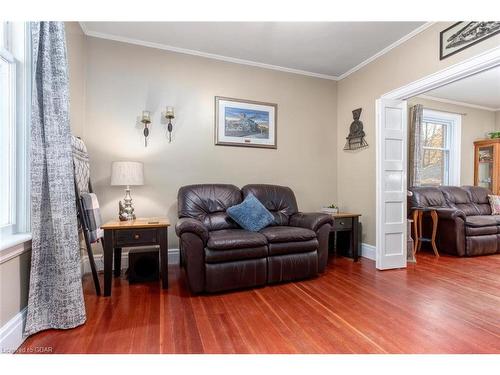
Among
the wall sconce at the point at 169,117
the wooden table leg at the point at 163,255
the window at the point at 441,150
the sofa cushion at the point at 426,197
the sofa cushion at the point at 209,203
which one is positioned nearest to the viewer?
the wooden table leg at the point at 163,255

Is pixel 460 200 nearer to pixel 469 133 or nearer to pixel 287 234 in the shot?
pixel 469 133

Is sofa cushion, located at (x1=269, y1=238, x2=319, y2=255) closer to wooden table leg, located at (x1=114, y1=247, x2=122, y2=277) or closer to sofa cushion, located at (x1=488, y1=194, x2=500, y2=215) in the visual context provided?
wooden table leg, located at (x1=114, y1=247, x2=122, y2=277)

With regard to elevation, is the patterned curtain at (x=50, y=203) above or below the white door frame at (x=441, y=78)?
below

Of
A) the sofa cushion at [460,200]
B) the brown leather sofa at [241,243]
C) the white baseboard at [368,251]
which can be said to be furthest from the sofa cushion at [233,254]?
the sofa cushion at [460,200]

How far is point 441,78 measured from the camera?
2.42 meters

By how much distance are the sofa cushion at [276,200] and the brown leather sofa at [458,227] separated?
208cm

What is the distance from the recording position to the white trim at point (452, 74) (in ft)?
6.79

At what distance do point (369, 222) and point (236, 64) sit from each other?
281 centimetres

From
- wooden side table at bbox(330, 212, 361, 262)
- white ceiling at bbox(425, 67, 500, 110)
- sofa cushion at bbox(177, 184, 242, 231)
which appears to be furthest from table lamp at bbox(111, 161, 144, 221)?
white ceiling at bbox(425, 67, 500, 110)

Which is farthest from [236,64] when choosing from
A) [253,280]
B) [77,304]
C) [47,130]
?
[77,304]

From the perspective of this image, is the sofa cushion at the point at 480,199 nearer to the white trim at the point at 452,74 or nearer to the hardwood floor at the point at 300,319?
the hardwood floor at the point at 300,319

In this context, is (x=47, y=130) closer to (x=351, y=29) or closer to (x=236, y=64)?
(x=236, y=64)

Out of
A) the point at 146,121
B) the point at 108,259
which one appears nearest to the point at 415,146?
the point at 146,121

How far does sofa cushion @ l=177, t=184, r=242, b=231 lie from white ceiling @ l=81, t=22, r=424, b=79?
172 centimetres
